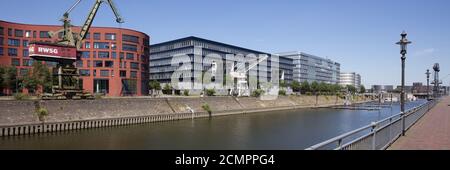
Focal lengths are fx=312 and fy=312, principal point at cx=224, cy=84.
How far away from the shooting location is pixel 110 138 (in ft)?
121

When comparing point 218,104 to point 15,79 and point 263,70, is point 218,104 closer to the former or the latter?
point 15,79

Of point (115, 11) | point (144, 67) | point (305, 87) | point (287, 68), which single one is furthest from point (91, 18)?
point (287, 68)

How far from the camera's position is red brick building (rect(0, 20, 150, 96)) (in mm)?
75062

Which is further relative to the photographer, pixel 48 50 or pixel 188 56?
pixel 188 56

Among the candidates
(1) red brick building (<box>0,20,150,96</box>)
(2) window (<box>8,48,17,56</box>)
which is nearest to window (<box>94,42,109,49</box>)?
(1) red brick building (<box>0,20,150,96</box>)

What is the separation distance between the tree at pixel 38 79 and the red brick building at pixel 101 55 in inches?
422

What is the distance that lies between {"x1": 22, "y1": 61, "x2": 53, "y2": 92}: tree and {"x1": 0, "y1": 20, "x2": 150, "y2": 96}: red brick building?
1071 centimetres

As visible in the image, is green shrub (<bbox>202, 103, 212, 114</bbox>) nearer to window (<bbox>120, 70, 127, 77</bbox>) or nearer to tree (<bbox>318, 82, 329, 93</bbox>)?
window (<bbox>120, 70, 127, 77</bbox>)

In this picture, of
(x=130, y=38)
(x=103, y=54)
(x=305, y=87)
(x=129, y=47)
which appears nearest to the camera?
(x=103, y=54)

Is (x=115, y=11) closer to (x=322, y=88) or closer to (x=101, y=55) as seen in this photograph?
(x=101, y=55)

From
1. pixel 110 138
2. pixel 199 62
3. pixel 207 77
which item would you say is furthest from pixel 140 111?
pixel 199 62

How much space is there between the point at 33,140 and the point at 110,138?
312 inches

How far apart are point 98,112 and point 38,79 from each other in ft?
74.6

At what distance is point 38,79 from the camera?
206ft
